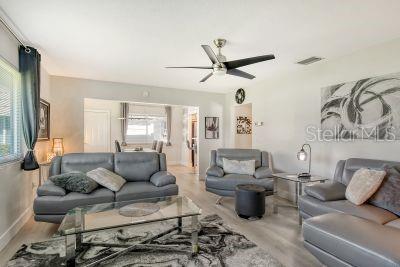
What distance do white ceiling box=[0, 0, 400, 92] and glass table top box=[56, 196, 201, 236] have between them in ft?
6.55

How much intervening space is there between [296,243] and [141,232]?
181cm

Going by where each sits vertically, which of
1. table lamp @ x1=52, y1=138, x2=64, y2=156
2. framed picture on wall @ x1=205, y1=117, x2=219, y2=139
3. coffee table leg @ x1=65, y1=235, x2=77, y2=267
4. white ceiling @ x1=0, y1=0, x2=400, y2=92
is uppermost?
white ceiling @ x1=0, y1=0, x2=400, y2=92

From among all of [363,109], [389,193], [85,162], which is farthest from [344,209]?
[85,162]

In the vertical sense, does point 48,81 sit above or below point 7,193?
above

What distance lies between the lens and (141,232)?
274cm

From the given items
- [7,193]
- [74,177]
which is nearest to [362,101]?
[74,177]

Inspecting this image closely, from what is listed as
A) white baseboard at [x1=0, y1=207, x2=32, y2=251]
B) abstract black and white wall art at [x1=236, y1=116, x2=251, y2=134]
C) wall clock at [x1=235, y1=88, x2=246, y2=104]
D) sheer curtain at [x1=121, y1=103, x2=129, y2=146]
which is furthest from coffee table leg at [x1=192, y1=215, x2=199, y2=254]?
sheer curtain at [x1=121, y1=103, x2=129, y2=146]

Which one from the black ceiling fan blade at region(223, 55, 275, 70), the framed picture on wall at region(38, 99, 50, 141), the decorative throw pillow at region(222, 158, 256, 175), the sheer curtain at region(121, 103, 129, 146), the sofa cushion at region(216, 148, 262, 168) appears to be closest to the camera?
the black ceiling fan blade at region(223, 55, 275, 70)

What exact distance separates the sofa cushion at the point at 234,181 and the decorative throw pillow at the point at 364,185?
127cm

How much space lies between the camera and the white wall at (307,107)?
115 inches

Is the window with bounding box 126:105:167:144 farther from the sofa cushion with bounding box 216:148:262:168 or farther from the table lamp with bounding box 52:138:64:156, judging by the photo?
the sofa cushion with bounding box 216:148:262:168

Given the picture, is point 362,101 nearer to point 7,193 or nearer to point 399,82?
point 399,82

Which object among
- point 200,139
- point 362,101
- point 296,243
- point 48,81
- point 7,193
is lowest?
point 296,243

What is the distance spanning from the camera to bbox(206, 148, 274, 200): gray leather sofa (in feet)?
12.3
